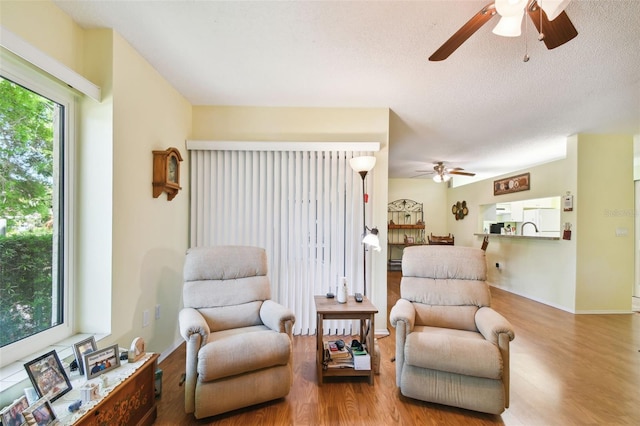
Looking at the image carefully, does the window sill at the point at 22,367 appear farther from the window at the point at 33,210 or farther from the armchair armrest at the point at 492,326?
the armchair armrest at the point at 492,326

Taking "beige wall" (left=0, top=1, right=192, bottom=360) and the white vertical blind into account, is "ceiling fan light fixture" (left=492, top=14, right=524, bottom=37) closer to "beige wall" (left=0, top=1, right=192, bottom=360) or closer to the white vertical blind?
the white vertical blind

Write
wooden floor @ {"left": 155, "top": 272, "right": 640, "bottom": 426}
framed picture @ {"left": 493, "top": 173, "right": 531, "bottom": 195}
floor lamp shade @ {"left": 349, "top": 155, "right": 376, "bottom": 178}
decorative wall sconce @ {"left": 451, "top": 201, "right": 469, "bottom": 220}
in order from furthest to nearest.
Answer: decorative wall sconce @ {"left": 451, "top": 201, "right": 469, "bottom": 220} → framed picture @ {"left": 493, "top": 173, "right": 531, "bottom": 195} → floor lamp shade @ {"left": 349, "top": 155, "right": 376, "bottom": 178} → wooden floor @ {"left": 155, "top": 272, "right": 640, "bottom": 426}

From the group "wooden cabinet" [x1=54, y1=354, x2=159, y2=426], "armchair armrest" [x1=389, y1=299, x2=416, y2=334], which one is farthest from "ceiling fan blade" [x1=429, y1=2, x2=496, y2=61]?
"wooden cabinet" [x1=54, y1=354, x2=159, y2=426]

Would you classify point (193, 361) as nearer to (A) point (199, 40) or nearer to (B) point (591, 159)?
(A) point (199, 40)

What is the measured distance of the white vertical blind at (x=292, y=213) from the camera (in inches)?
122

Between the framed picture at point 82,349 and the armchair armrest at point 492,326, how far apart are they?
243cm

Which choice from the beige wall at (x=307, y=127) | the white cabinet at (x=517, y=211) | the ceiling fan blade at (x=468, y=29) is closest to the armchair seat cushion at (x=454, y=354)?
the beige wall at (x=307, y=127)

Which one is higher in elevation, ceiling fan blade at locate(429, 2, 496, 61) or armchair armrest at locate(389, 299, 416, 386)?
ceiling fan blade at locate(429, 2, 496, 61)

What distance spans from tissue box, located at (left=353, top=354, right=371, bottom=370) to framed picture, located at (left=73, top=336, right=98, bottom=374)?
1.71m

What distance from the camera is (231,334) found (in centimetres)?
204

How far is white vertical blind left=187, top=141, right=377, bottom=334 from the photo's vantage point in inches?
122

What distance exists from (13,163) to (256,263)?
5.23 ft

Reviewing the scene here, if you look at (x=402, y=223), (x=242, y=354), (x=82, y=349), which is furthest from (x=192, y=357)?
(x=402, y=223)

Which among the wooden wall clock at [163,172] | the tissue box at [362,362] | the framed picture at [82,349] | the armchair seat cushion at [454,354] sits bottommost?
the tissue box at [362,362]
